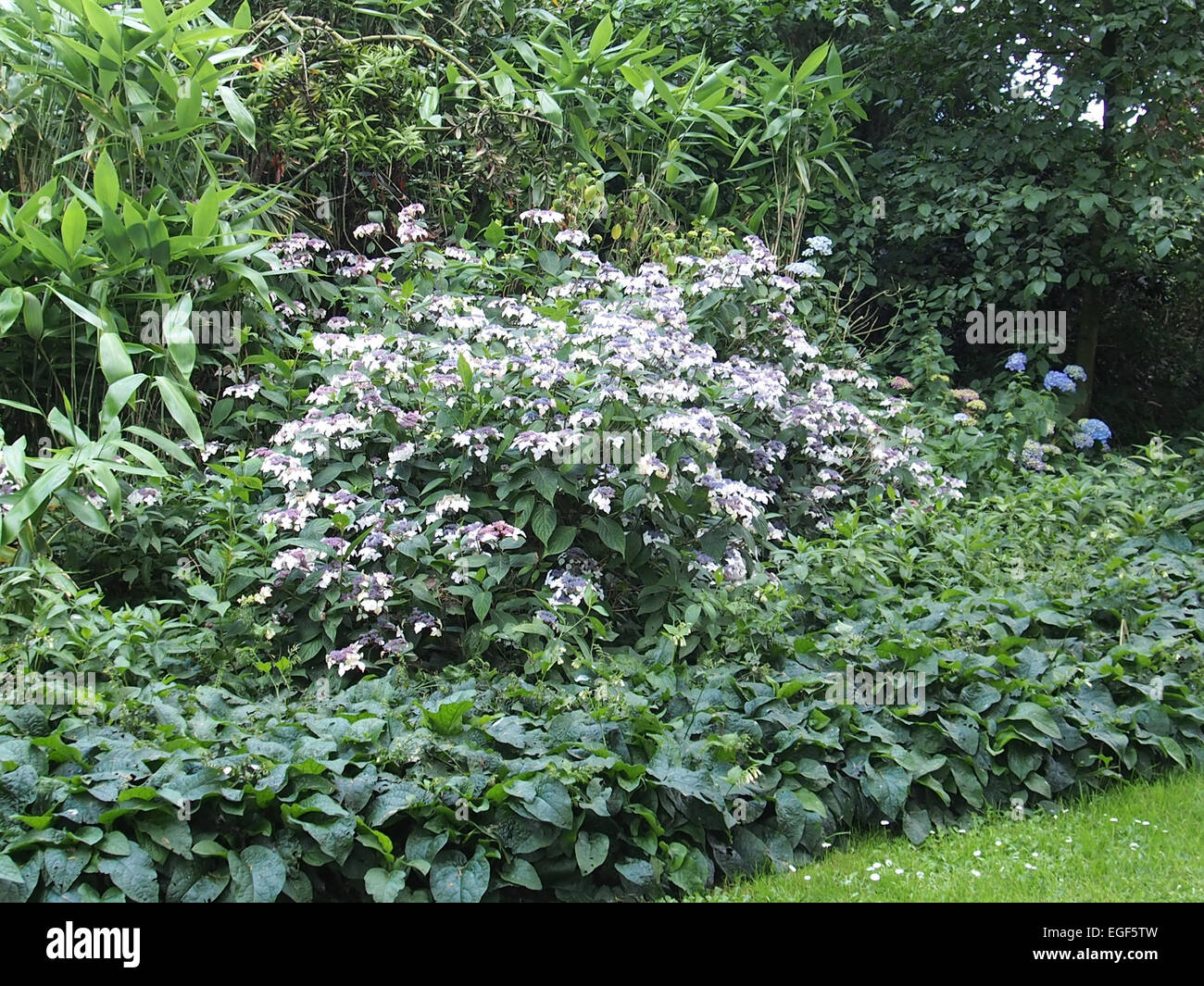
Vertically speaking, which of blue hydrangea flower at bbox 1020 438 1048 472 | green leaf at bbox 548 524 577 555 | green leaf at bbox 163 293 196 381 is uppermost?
green leaf at bbox 163 293 196 381

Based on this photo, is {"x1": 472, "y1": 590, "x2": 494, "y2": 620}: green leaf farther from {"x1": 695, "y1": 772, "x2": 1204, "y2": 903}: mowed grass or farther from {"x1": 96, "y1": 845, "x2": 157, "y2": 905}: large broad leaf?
{"x1": 96, "y1": 845, "x2": 157, "y2": 905}: large broad leaf

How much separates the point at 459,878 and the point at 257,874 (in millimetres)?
466

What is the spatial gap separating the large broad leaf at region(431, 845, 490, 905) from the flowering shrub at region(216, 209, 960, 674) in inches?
28.7

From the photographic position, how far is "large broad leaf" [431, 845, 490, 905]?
2.52m

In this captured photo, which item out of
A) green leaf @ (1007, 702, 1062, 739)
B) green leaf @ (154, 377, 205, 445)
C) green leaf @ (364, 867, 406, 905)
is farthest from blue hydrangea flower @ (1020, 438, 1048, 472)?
green leaf @ (364, 867, 406, 905)

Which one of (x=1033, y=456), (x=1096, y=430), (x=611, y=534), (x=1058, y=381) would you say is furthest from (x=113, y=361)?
(x=1096, y=430)

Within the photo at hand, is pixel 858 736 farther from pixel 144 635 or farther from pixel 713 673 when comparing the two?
pixel 144 635

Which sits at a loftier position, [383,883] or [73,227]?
[73,227]

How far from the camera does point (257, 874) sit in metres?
2.46

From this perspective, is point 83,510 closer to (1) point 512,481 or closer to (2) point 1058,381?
(1) point 512,481

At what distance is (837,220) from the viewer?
277 inches

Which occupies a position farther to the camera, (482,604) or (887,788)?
(482,604)

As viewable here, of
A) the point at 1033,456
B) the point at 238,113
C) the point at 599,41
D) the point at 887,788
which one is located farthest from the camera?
the point at 599,41
